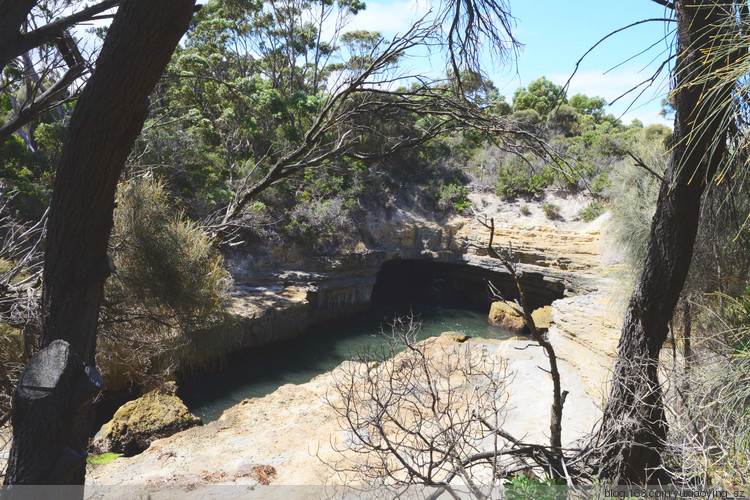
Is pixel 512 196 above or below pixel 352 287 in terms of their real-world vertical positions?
above

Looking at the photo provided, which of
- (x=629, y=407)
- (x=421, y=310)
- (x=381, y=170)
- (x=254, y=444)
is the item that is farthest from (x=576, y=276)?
(x=629, y=407)

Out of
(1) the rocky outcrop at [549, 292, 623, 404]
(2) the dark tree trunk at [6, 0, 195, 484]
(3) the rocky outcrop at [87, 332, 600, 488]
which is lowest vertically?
(3) the rocky outcrop at [87, 332, 600, 488]

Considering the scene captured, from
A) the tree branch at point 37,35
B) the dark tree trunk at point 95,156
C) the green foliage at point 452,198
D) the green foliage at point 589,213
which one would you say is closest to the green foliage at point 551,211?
the green foliage at point 589,213

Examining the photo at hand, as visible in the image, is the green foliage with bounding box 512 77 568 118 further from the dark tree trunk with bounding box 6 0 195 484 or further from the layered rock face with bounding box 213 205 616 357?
the dark tree trunk with bounding box 6 0 195 484

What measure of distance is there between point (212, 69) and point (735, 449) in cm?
1872

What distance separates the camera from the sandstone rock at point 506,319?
15.9 meters

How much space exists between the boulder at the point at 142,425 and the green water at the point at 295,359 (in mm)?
1306

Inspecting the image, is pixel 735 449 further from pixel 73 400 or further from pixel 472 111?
pixel 73 400

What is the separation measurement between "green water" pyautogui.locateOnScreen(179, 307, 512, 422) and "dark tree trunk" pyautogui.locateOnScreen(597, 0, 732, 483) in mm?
4563

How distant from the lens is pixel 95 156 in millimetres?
1826

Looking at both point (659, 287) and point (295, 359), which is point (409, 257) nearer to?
point (295, 359)

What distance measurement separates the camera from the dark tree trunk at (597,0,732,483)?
3061 mm

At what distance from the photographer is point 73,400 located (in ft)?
5.59

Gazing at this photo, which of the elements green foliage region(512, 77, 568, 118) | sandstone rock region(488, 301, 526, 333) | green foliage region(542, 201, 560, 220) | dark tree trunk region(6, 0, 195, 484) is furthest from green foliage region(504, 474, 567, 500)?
green foliage region(512, 77, 568, 118)
